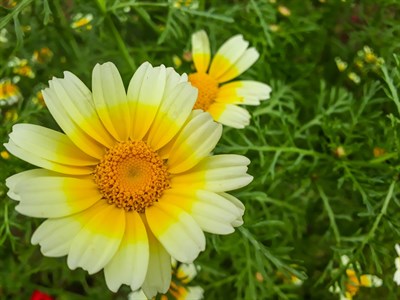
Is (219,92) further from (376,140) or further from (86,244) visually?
(86,244)

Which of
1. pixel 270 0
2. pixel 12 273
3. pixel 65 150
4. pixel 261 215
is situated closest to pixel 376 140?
pixel 261 215

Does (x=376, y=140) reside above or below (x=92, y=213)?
below

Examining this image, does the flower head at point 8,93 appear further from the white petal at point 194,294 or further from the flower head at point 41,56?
the white petal at point 194,294

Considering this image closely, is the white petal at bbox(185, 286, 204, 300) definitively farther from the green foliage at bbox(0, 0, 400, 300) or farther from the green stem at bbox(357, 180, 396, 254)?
the green stem at bbox(357, 180, 396, 254)

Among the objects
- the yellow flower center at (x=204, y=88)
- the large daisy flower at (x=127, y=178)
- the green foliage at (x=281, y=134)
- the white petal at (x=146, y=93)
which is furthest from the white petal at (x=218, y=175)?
the yellow flower center at (x=204, y=88)

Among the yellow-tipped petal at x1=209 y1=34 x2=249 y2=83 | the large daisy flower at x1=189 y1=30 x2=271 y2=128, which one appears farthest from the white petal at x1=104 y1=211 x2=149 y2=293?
the yellow-tipped petal at x1=209 y1=34 x2=249 y2=83

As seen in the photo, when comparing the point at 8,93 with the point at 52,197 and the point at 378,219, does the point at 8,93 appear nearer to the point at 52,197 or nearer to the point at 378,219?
the point at 52,197
